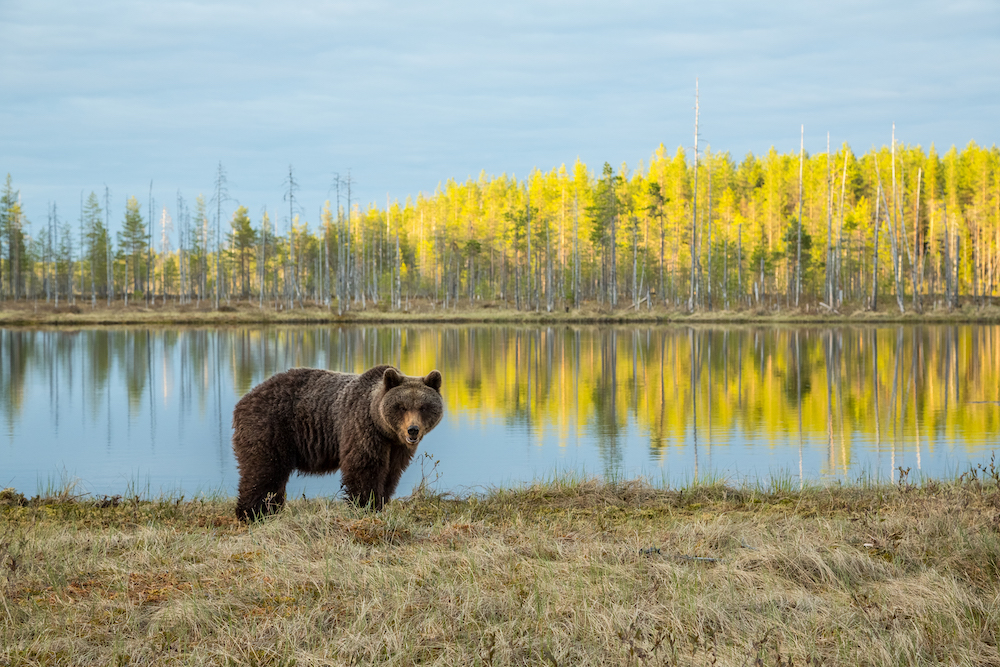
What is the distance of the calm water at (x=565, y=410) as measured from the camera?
13.0m

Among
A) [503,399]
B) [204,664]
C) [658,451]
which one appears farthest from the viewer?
[503,399]

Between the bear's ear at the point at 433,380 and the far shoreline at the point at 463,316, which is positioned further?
the far shoreline at the point at 463,316

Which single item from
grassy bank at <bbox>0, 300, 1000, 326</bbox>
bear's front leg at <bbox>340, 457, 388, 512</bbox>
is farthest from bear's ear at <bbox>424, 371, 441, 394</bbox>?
grassy bank at <bbox>0, 300, 1000, 326</bbox>

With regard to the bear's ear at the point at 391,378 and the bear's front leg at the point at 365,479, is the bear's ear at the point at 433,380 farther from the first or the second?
the bear's front leg at the point at 365,479

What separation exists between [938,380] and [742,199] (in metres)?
71.9

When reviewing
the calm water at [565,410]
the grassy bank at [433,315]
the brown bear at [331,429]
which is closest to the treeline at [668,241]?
the grassy bank at [433,315]

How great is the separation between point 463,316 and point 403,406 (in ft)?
213

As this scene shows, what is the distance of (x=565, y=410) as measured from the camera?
772 inches

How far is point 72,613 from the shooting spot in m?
4.99

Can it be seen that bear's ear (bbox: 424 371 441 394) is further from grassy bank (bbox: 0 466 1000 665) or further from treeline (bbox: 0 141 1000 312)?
treeline (bbox: 0 141 1000 312)

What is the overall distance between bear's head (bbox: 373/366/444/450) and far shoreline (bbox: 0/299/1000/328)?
5560 cm

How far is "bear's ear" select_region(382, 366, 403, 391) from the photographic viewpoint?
7.57m

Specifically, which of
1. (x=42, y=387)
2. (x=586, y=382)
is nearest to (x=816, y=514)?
(x=586, y=382)

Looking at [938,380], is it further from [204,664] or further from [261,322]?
[261,322]
